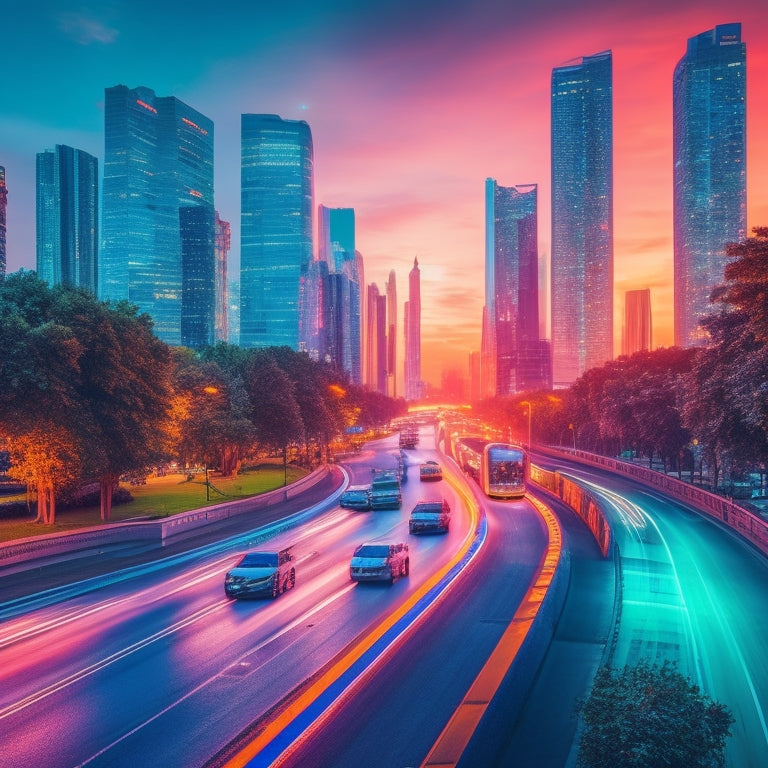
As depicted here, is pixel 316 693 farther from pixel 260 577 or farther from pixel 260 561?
pixel 260 561

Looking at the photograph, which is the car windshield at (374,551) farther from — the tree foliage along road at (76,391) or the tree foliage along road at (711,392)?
the tree foliage along road at (76,391)

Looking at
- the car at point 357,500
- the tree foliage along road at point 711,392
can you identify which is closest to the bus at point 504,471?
the car at point 357,500

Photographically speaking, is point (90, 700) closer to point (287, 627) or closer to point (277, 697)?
point (277, 697)

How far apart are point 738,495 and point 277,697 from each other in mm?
55729

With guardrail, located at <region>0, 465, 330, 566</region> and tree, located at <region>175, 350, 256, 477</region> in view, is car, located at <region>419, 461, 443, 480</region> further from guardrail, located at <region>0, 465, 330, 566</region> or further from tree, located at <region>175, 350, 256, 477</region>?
guardrail, located at <region>0, 465, 330, 566</region>

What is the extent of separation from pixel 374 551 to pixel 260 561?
15.2 feet

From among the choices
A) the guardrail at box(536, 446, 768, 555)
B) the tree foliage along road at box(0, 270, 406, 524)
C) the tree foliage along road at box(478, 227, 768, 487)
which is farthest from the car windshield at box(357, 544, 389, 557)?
the guardrail at box(536, 446, 768, 555)

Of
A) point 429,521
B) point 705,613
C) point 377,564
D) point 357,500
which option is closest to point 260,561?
point 377,564

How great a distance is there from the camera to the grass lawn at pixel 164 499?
37.6 m

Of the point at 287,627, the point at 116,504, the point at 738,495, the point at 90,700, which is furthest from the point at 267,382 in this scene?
the point at 90,700

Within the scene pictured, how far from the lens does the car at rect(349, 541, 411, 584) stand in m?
26.7

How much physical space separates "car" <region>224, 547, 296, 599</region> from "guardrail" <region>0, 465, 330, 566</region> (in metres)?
11.7

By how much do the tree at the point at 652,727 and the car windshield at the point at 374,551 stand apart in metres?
17.2

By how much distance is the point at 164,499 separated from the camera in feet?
170
